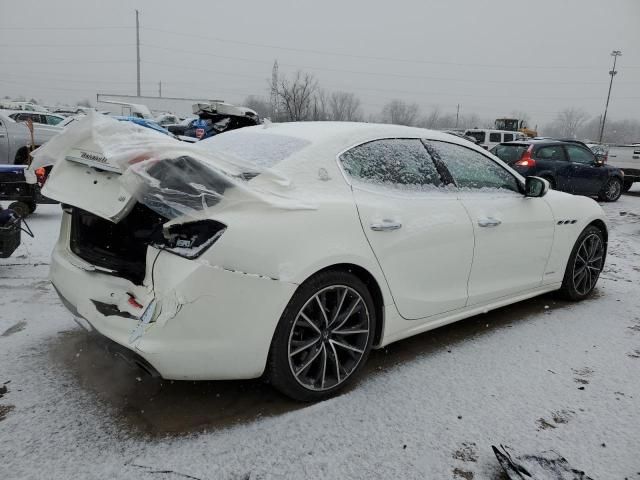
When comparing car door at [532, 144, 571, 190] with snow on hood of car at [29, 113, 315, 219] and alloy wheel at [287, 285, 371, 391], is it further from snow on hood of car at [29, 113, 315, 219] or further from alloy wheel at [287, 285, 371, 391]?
snow on hood of car at [29, 113, 315, 219]

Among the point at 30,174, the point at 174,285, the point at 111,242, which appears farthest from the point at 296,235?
the point at 30,174

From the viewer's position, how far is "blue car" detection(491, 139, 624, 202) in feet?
38.0

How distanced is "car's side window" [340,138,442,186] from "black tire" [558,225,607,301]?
1.90 m

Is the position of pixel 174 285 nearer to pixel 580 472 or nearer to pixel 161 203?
pixel 161 203

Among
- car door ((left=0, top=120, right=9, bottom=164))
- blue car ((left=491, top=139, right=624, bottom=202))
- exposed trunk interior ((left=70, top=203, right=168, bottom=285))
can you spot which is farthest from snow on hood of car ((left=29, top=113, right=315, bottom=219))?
blue car ((left=491, top=139, right=624, bottom=202))

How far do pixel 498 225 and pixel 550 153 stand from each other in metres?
9.45

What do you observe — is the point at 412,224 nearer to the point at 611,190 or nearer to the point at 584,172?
the point at 584,172

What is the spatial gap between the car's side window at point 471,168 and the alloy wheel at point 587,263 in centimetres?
113

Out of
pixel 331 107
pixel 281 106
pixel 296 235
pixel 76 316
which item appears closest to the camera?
pixel 296 235

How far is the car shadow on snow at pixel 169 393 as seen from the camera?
251 cm

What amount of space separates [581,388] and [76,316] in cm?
293

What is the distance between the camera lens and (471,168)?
3652 millimetres

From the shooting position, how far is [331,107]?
8412cm

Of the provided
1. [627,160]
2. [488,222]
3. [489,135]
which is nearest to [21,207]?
[488,222]
